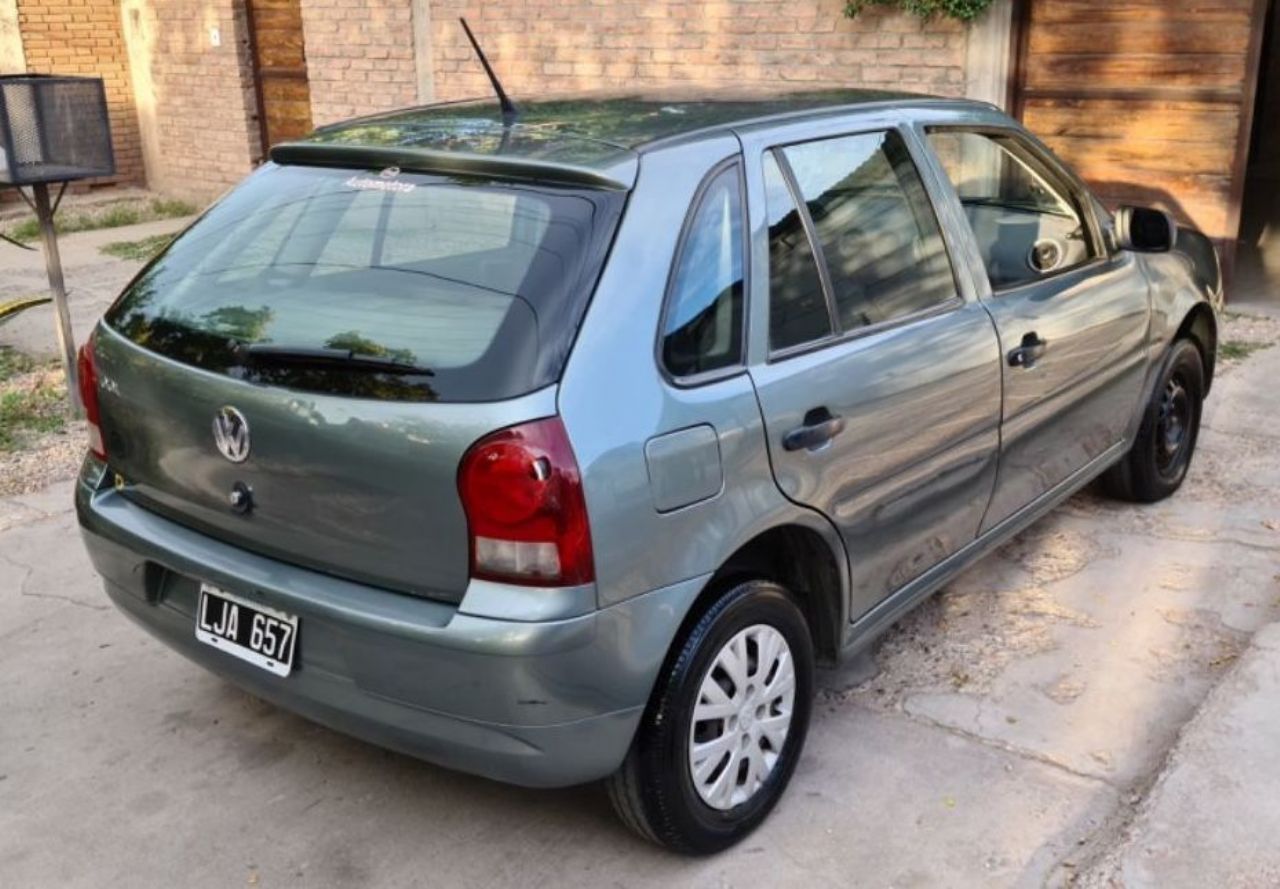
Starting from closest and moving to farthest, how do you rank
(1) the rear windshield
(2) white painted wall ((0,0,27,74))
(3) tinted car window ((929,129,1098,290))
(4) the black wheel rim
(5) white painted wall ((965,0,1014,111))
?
(1) the rear windshield, (3) tinted car window ((929,129,1098,290)), (4) the black wheel rim, (5) white painted wall ((965,0,1014,111)), (2) white painted wall ((0,0,27,74))

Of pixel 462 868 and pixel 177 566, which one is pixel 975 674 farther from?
pixel 177 566

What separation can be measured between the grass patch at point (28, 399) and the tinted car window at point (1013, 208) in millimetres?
4467

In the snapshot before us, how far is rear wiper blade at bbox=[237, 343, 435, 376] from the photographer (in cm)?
258

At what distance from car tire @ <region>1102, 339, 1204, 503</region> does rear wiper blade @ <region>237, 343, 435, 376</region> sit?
3.12 m

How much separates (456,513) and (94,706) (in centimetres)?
181

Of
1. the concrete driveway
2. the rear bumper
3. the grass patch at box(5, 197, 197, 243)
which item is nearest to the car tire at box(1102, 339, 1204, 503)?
the concrete driveway

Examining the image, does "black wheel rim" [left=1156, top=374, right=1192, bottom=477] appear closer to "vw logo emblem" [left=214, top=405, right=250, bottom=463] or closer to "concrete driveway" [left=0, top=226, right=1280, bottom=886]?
"concrete driveway" [left=0, top=226, right=1280, bottom=886]

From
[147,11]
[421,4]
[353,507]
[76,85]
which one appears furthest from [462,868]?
[147,11]

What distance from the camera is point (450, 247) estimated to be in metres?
2.81

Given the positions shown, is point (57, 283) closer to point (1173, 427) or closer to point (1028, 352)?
point (1028, 352)

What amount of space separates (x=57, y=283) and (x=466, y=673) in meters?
4.46

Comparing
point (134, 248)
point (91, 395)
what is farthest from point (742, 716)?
point (134, 248)

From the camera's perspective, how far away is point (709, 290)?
280cm

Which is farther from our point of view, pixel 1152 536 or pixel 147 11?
pixel 147 11
